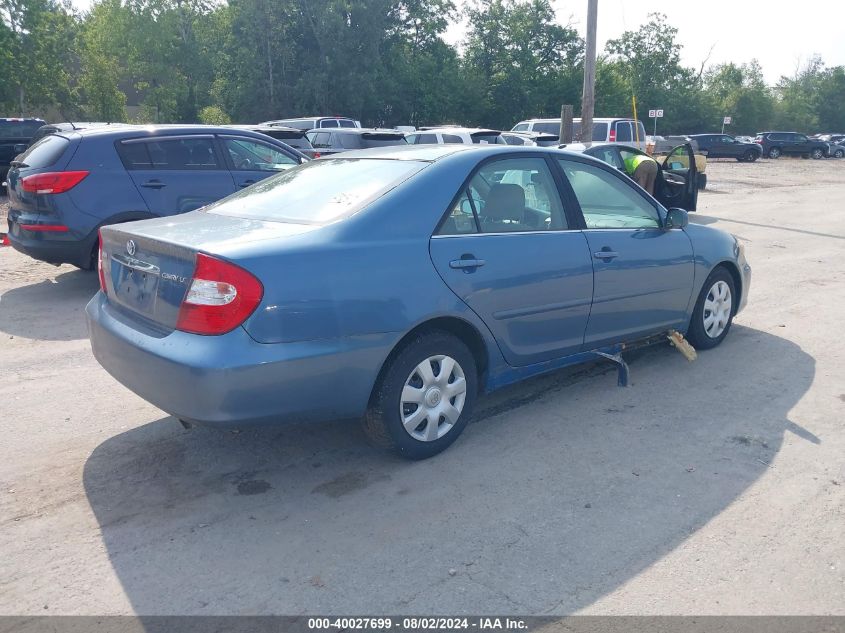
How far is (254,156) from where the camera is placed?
8.92 m

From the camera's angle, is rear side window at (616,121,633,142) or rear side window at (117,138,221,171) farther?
rear side window at (616,121,633,142)

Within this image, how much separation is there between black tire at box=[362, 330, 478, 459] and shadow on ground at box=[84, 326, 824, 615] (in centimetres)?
12

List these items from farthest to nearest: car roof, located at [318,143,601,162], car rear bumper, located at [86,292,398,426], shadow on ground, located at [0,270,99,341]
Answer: shadow on ground, located at [0,270,99,341] → car roof, located at [318,143,601,162] → car rear bumper, located at [86,292,398,426]

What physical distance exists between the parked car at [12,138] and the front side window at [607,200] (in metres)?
15.5

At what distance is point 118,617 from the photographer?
288 centimetres

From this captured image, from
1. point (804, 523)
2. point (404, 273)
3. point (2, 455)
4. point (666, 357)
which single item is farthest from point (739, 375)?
point (2, 455)

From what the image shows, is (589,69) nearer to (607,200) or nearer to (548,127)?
(548,127)

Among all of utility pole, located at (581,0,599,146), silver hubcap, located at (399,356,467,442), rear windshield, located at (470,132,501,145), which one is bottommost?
silver hubcap, located at (399,356,467,442)

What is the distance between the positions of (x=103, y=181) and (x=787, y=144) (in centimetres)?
4711

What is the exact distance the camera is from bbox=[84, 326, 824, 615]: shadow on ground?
121 inches

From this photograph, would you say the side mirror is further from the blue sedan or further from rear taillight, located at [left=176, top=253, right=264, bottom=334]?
rear taillight, located at [left=176, top=253, right=264, bottom=334]

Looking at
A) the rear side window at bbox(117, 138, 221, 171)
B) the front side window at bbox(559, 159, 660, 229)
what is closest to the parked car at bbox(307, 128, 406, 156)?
the rear side window at bbox(117, 138, 221, 171)

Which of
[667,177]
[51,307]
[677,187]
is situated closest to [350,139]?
[667,177]

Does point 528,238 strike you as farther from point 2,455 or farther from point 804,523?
point 2,455
